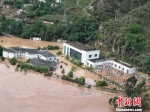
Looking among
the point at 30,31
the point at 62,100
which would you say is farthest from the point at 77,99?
the point at 30,31

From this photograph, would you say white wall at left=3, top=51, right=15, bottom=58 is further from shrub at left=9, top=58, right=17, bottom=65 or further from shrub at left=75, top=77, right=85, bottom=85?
shrub at left=75, top=77, right=85, bottom=85

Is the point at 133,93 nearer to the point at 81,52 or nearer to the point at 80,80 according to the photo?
the point at 80,80


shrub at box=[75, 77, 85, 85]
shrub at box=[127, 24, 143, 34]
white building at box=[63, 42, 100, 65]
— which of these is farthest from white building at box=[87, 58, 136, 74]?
shrub at box=[127, 24, 143, 34]

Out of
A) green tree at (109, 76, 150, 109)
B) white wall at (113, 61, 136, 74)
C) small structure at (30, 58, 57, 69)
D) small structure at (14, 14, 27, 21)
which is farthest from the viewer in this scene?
small structure at (14, 14, 27, 21)

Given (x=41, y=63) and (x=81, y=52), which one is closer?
(x=41, y=63)

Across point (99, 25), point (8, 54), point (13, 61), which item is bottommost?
point (13, 61)

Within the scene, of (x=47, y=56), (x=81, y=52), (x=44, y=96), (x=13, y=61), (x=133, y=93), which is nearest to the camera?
(x=133, y=93)

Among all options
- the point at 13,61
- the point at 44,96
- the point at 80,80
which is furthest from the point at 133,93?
the point at 13,61
